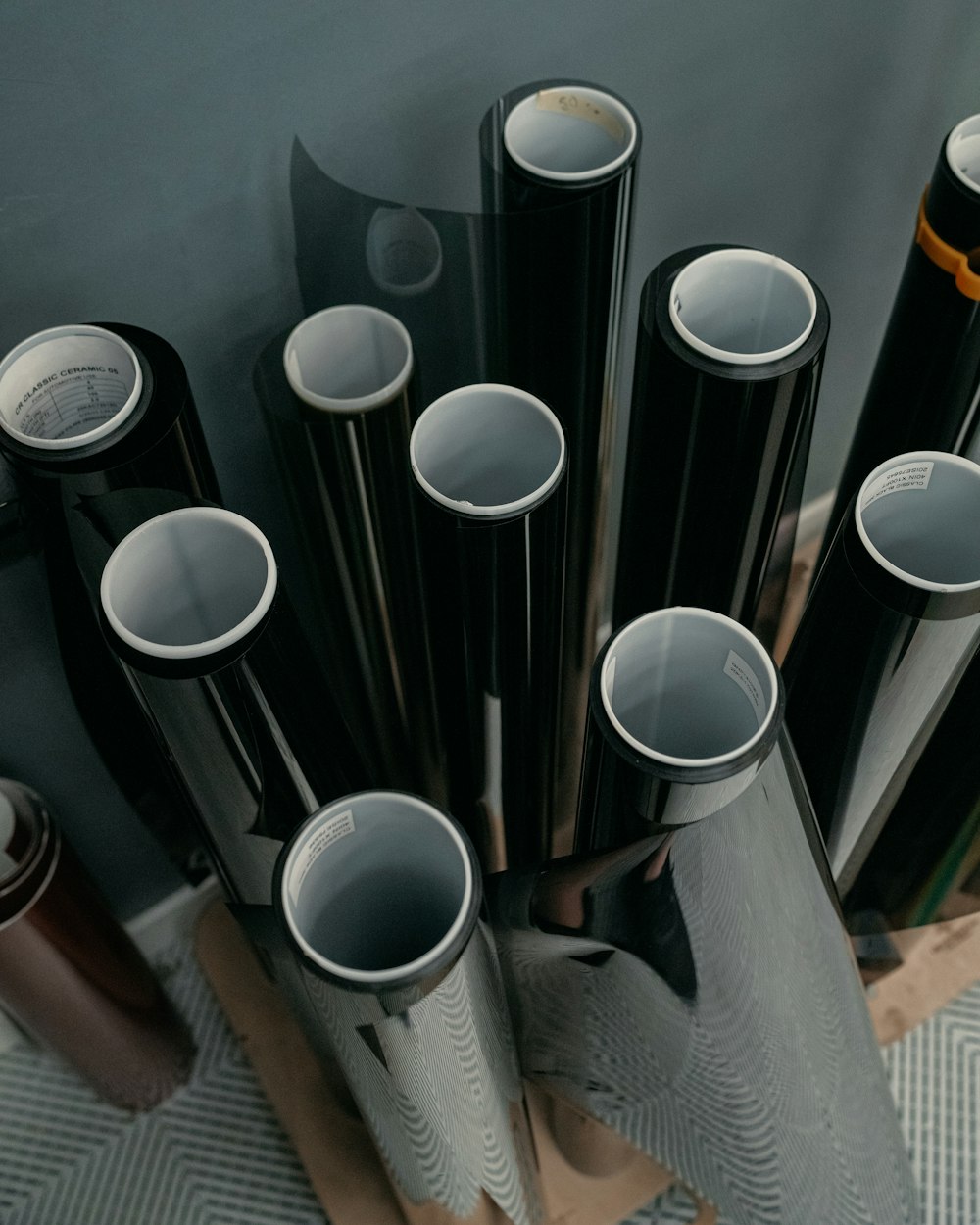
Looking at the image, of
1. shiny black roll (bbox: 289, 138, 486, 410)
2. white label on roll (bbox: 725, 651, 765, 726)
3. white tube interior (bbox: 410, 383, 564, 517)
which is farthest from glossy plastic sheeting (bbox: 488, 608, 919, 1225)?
shiny black roll (bbox: 289, 138, 486, 410)

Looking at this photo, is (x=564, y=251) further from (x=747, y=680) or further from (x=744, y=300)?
(x=747, y=680)

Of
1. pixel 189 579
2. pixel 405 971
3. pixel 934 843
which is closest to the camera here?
pixel 405 971

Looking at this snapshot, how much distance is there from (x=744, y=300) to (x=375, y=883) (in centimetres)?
36

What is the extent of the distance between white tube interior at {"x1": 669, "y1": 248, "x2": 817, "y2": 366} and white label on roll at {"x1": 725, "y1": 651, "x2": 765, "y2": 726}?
0.53 feet

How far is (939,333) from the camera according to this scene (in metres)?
0.58

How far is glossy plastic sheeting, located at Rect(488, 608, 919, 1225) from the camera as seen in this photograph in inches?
18.1

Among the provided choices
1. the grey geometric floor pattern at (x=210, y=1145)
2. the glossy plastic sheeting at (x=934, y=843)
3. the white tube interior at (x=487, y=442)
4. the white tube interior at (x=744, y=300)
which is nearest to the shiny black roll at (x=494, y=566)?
the white tube interior at (x=487, y=442)

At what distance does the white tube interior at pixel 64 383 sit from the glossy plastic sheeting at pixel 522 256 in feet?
0.41

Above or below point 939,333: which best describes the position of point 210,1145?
below

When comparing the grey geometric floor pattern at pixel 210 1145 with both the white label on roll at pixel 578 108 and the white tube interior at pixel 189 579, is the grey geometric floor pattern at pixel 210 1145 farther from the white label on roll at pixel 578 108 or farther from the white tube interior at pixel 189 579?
the white label on roll at pixel 578 108

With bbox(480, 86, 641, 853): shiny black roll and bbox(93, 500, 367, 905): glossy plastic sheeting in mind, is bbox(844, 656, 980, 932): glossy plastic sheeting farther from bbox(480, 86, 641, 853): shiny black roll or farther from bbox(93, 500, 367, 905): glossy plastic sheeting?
bbox(93, 500, 367, 905): glossy plastic sheeting

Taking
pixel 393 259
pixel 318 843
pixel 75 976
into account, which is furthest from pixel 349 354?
pixel 75 976

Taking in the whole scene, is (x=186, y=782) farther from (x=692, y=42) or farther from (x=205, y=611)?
(x=692, y=42)

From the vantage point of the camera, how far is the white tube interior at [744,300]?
0.53 meters
